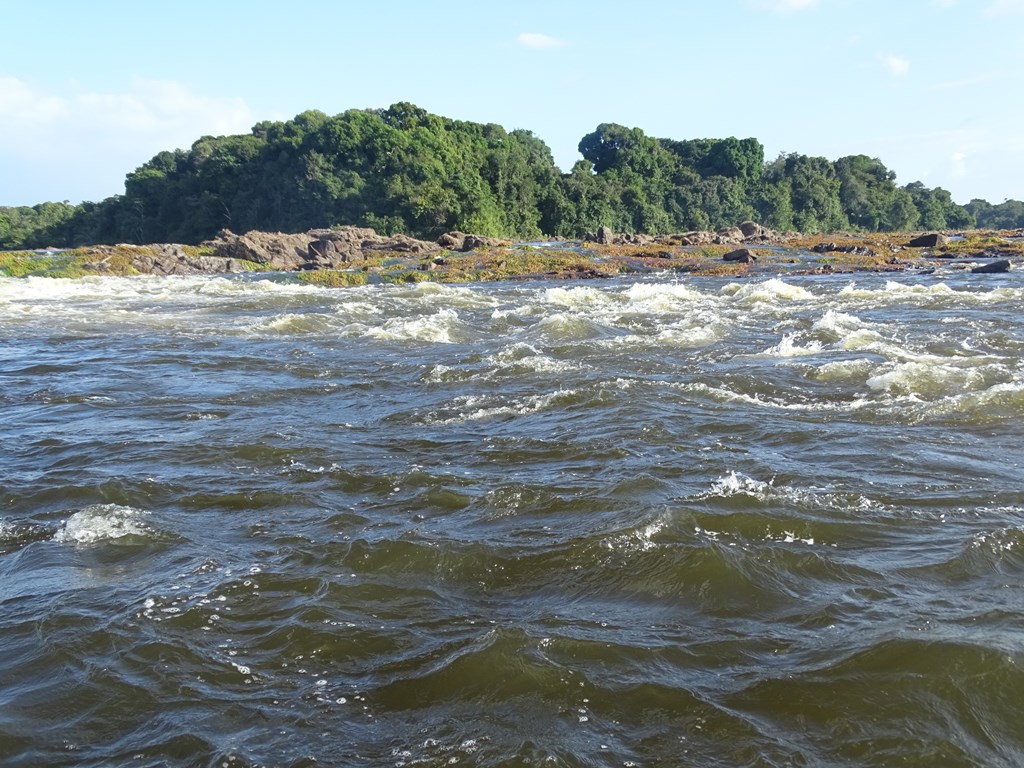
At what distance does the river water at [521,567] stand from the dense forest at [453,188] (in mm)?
54371

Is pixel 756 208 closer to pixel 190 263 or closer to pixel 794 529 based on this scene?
pixel 190 263

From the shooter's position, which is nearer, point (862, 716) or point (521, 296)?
point (862, 716)

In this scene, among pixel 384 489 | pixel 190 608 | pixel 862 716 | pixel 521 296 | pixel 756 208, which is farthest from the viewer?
pixel 756 208

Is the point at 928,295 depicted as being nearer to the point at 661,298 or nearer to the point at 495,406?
the point at 661,298

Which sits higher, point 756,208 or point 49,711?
point 756,208

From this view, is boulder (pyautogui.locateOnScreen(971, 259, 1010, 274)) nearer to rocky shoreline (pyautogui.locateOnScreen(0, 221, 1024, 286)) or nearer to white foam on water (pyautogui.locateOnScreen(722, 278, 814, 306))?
rocky shoreline (pyautogui.locateOnScreen(0, 221, 1024, 286))

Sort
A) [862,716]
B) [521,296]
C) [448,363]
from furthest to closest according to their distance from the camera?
[521,296], [448,363], [862,716]

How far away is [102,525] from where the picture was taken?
593 cm

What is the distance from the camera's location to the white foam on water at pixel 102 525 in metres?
5.76

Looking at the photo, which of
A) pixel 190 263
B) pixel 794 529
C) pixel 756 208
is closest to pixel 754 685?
pixel 794 529

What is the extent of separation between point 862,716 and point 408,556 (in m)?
2.85

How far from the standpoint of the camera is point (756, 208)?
9331 cm

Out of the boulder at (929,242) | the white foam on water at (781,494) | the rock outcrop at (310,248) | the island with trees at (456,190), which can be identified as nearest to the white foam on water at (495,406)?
the white foam on water at (781,494)

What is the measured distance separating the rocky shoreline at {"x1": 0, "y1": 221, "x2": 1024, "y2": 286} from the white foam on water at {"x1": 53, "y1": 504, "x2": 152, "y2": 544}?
24422 mm
